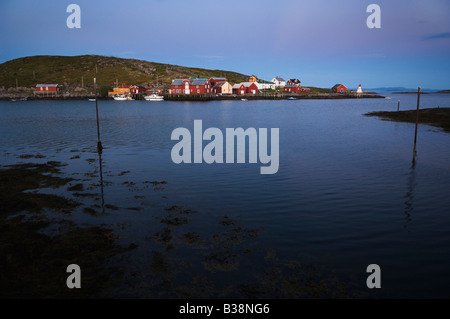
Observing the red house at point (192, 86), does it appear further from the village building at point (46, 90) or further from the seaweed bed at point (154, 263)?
the seaweed bed at point (154, 263)

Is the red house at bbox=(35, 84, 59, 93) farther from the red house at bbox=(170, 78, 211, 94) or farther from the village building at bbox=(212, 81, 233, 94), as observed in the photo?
the village building at bbox=(212, 81, 233, 94)

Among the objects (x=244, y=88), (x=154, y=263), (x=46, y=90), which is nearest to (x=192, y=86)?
(x=244, y=88)

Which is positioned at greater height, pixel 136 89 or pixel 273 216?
pixel 136 89

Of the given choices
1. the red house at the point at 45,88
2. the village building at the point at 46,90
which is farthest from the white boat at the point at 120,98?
the red house at the point at 45,88

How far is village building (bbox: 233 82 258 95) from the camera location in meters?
169

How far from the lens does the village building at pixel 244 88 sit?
169m

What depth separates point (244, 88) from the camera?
170 meters

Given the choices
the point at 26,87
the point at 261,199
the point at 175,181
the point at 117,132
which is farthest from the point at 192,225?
the point at 26,87

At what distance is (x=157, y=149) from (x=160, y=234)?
2140cm

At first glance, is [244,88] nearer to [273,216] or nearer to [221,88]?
[221,88]

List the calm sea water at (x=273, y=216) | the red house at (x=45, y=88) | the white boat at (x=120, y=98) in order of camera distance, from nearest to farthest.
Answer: the calm sea water at (x=273, y=216)
the white boat at (x=120, y=98)
the red house at (x=45, y=88)

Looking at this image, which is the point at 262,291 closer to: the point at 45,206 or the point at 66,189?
the point at 45,206

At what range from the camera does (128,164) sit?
2642 cm

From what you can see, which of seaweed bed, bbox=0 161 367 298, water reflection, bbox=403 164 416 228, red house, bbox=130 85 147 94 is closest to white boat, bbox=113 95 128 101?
red house, bbox=130 85 147 94
